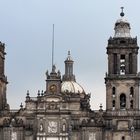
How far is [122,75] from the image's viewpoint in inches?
3836

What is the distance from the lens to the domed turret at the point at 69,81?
111738mm

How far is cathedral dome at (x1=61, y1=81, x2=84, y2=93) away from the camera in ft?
366

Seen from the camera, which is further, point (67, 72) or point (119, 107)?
point (67, 72)

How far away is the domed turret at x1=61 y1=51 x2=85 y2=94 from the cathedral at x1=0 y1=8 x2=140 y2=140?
1217 cm

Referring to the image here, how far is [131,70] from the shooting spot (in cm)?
9788

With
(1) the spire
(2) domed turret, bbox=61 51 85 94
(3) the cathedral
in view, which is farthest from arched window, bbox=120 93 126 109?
(1) the spire

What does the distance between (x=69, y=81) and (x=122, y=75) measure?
17.3m

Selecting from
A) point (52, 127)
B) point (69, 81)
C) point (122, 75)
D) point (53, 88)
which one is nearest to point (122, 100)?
point (122, 75)

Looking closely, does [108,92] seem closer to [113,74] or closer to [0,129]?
[113,74]

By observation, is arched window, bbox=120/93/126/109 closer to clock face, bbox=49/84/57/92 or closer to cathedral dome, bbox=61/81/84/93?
clock face, bbox=49/84/57/92

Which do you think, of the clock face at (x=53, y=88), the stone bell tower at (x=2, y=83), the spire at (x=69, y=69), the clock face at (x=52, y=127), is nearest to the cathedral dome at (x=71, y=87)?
the spire at (x=69, y=69)

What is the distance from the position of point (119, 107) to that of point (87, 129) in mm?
4417

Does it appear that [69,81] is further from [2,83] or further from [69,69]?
[2,83]

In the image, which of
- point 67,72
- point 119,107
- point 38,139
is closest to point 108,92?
point 119,107
